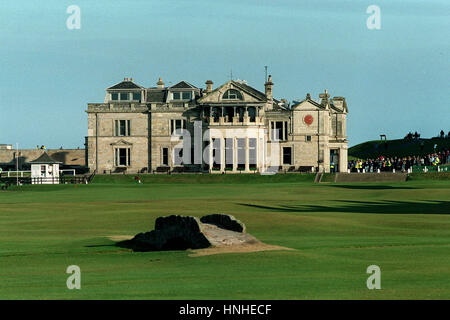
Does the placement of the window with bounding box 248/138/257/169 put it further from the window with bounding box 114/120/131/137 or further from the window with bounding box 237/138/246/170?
the window with bounding box 114/120/131/137

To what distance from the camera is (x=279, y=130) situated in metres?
114

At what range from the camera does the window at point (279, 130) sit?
113750 millimetres

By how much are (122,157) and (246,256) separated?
94188 millimetres

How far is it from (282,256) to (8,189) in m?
66.7

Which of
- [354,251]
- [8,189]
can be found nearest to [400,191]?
[8,189]

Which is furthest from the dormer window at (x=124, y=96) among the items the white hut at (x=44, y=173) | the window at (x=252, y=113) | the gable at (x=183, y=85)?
the white hut at (x=44, y=173)

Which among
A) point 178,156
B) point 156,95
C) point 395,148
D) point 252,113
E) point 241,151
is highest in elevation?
point 156,95

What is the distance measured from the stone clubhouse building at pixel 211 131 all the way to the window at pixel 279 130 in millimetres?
134

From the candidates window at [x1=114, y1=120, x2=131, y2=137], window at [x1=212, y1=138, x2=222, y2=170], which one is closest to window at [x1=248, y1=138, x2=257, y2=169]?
window at [x1=212, y1=138, x2=222, y2=170]

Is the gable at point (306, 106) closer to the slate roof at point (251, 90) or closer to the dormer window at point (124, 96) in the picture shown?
the slate roof at point (251, 90)

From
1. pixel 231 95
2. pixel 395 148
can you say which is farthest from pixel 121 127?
pixel 395 148

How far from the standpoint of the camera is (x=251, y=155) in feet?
368

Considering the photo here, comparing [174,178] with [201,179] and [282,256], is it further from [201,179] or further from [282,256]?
[282,256]

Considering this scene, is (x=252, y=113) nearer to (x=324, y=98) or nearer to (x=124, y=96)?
(x=324, y=98)
